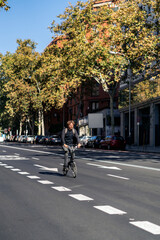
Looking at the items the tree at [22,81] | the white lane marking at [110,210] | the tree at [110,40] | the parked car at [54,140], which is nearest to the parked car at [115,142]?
the tree at [110,40]

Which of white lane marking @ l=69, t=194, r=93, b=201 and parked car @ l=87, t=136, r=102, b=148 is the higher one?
parked car @ l=87, t=136, r=102, b=148

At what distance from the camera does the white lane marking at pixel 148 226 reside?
5.85 meters

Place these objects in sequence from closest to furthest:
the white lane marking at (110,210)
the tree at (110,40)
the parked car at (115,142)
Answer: the white lane marking at (110,210), the tree at (110,40), the parked car at (115,142)

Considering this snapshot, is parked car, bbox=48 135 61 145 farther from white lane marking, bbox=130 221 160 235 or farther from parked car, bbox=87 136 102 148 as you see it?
white lane marking, bbox=130 221 160 235

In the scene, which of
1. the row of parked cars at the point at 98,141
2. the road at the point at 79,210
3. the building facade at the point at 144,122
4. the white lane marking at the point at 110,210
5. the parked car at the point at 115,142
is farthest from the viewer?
the building facade at the point at 144,122

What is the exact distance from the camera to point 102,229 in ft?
19.7

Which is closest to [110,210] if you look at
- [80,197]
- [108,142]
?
[80,197]

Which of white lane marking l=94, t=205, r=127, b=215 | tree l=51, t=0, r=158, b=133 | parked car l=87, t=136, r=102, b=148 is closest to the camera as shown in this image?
white lane marking l=94, t=205, r=127, b=215

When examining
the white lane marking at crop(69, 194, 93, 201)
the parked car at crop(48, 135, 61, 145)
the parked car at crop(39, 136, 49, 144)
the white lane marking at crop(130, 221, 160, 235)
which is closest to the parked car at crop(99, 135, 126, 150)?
the parked car at crop(48, 135, 61, 145)

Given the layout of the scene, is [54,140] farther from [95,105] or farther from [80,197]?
[80,197]

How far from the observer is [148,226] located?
619 centimetres

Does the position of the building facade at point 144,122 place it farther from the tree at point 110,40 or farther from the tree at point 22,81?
the tree at point 22,81

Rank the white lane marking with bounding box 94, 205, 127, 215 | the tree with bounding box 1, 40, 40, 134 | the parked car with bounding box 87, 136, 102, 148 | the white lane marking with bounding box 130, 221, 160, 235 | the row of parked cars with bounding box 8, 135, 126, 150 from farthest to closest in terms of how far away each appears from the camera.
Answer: the tree with bounding box 1, 40, 40, 134 < the parked car with bounding box 87, 136, 102, 148 < the row of parked cars with bounding box 8, 135, 126, 150 < the white lane marking with bounding box 94, 205, 127, 215 < the white lane marking with bounding box 130, 221, 160, 235

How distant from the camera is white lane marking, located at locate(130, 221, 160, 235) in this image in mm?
5848
